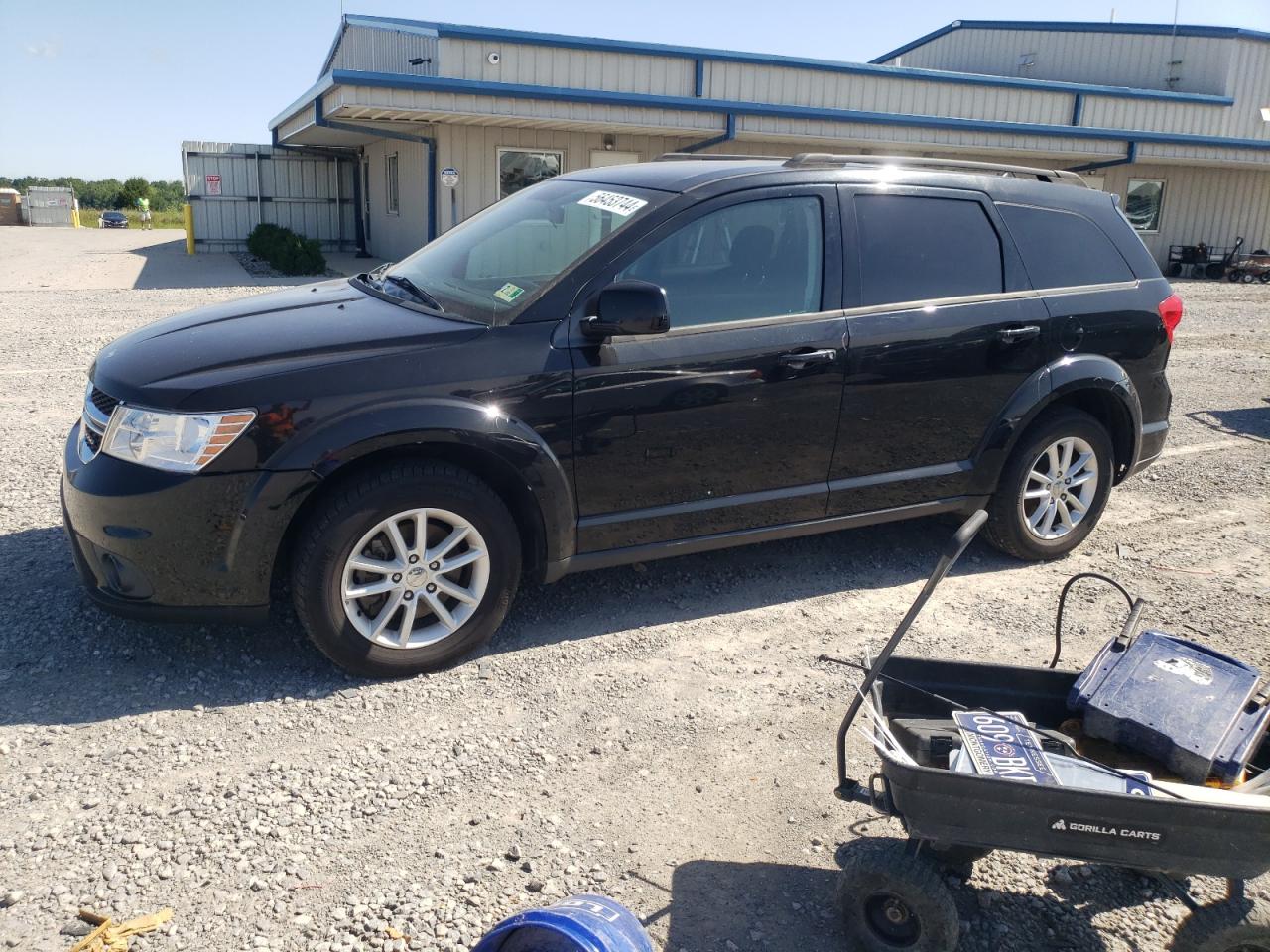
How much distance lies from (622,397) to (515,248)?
3.28 feet

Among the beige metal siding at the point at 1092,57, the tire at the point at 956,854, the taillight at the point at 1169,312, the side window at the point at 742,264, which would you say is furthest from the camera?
the beige metal siding at the point at 1092,57

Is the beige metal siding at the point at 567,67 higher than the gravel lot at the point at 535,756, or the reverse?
the beige metal siding at the point at 567,67

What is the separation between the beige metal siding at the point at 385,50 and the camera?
1842 cm

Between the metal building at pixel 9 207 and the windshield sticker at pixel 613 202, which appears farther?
the metal building at pixel 9 207

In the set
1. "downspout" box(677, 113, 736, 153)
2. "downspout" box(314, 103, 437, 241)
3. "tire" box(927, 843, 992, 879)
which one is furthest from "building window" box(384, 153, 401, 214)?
"tire" box(927, 843, 992, 879)

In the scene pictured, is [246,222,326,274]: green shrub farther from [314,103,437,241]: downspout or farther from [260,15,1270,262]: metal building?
[314,103,437,241]: downspout

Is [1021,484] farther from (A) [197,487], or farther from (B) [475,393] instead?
(A) [197,487]

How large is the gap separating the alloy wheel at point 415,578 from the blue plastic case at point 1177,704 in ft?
6.92

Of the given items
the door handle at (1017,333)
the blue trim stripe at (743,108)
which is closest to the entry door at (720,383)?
the door handle at (1017,333)

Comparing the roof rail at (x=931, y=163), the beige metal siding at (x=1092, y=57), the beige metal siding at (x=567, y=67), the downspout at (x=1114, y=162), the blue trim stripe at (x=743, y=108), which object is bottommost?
the roof rail at (x=931, y=163)

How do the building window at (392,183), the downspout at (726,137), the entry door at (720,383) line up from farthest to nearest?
the building window at (392,183) → the downspout at (726,137) → the entry door at (720,383)

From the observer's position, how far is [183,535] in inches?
138

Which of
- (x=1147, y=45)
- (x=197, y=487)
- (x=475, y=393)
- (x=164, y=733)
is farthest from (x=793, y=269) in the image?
(x=1147, y=45)

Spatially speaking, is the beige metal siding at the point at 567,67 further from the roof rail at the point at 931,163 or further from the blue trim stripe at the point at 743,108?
the roof rail at the point at 931,163
